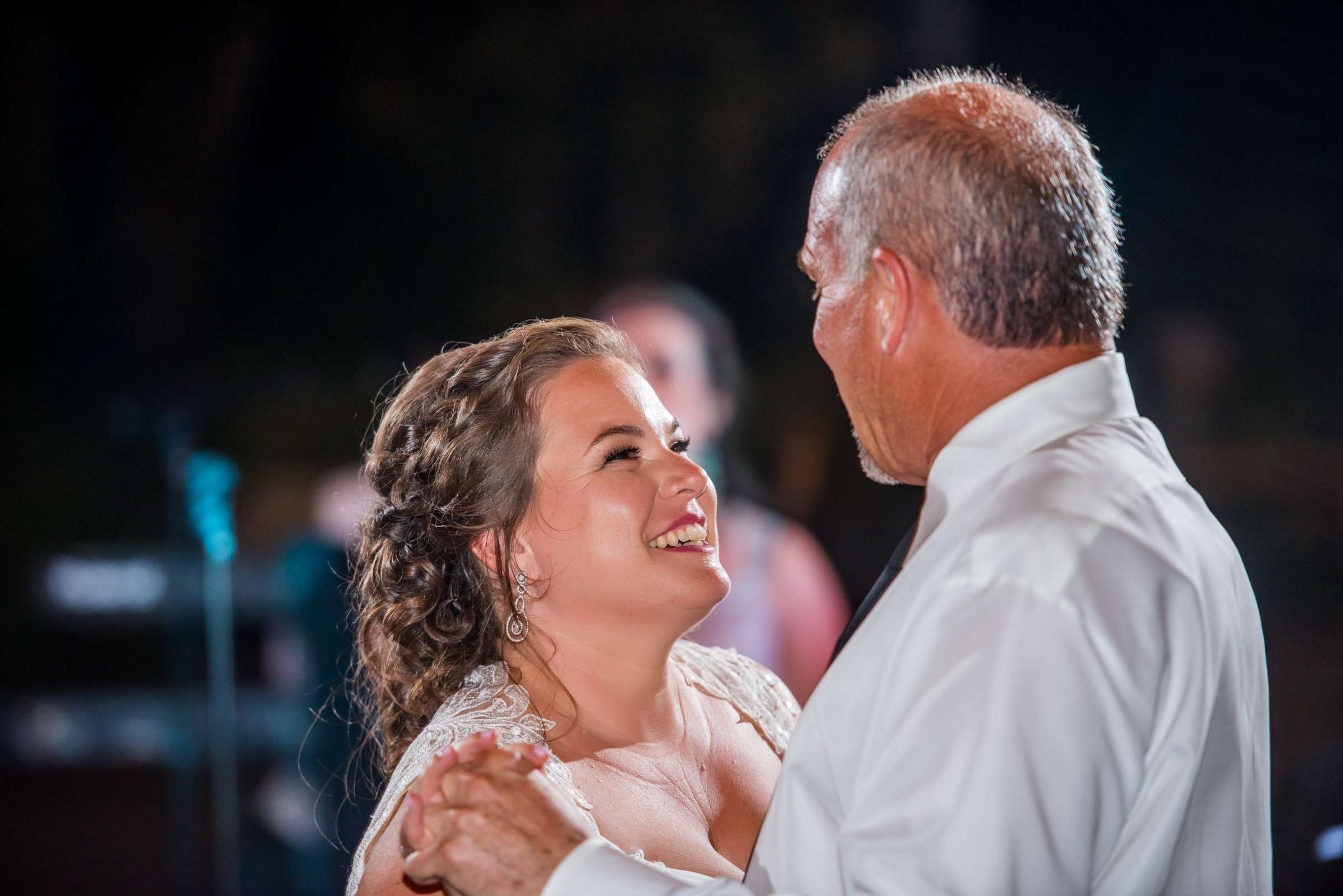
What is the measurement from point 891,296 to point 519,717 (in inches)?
33.7

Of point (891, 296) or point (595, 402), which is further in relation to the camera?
point (595, 402)

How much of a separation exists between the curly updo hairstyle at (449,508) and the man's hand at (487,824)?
0.55 meters

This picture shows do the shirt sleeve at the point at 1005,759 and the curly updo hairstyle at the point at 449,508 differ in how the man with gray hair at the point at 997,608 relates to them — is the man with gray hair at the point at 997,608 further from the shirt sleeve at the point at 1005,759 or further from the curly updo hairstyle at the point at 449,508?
the curly updo hairstyle at the point at 449,508

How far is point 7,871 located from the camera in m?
5.59

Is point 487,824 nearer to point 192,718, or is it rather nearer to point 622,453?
point 622,453

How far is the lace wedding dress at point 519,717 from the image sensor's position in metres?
1.60

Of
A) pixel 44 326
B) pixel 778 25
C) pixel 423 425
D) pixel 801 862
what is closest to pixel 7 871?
pixel 44 326

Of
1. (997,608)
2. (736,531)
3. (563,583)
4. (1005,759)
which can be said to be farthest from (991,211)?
(736,531)

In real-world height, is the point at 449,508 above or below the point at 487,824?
above

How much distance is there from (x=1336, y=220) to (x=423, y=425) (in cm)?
326

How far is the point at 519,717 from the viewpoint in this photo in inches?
67.4

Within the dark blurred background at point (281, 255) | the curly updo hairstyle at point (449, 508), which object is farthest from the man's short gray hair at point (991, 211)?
the dark blurred background at point (281, 255)

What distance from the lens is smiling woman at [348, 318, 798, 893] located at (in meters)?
1.78

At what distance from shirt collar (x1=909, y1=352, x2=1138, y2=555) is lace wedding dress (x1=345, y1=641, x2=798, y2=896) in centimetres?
65
